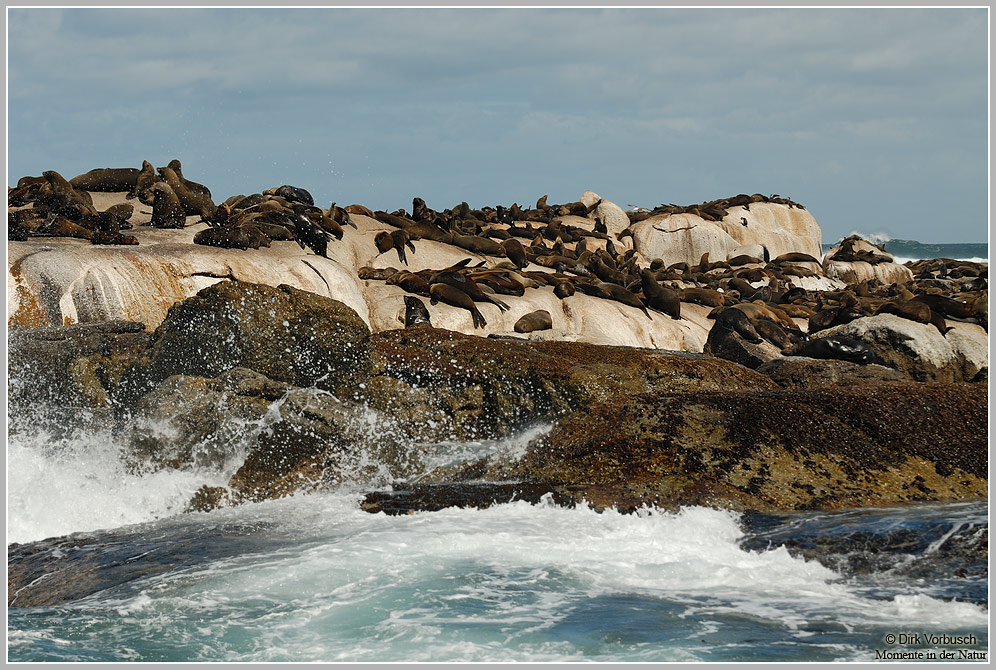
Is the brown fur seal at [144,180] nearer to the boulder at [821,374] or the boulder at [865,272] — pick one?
the boulder at [821,374]

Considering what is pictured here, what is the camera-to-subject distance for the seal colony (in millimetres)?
15617

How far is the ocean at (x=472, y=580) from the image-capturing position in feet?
15.1

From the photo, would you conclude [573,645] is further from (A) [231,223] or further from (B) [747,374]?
(A) [231,223]

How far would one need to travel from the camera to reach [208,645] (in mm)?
4648

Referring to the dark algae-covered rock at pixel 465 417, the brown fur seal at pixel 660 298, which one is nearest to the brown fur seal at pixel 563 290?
the brown fur seal at pixel 660 298

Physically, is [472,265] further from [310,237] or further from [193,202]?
[193,202]

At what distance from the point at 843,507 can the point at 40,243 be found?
39.3 feet

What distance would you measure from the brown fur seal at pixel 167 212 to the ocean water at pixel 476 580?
10073 millimetres

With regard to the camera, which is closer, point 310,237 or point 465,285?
point 465,285

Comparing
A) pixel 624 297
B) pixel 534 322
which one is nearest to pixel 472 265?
pixel 624 297
